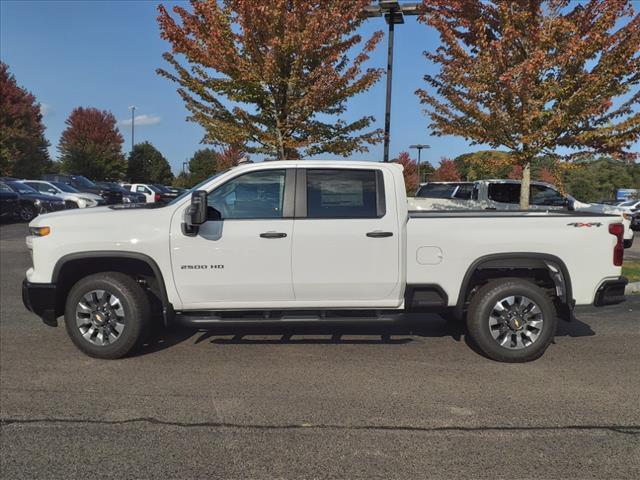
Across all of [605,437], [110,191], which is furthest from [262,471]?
[110,191]

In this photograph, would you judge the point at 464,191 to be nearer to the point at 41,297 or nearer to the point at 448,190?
the point at 448,190

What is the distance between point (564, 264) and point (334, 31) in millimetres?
6709

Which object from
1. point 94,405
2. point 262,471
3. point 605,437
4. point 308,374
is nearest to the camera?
point 262,471

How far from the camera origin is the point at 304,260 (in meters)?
4.73

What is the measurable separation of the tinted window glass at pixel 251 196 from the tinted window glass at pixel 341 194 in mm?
300

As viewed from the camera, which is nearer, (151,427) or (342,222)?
(151,427)

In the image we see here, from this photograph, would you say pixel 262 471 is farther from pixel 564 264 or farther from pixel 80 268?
pixel 564 264

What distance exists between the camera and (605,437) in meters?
3.38

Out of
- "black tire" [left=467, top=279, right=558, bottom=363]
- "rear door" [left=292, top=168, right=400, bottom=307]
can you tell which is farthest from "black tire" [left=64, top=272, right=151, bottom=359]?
"black tire" [left=467, top=279, right=558, bottom=363]

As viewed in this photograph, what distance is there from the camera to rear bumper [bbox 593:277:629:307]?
4.82 m

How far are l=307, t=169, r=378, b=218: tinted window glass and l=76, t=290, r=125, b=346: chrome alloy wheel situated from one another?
1985mm

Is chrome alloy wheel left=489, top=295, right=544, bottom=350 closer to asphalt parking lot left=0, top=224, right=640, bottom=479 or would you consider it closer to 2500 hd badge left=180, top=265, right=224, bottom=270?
asphalt parking lot left=0, top=224, right=640, bottom=479

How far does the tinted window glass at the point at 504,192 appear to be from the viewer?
43.5 feet

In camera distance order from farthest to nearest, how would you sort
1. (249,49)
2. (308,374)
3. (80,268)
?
(249,49), (80,268), (308,374)
